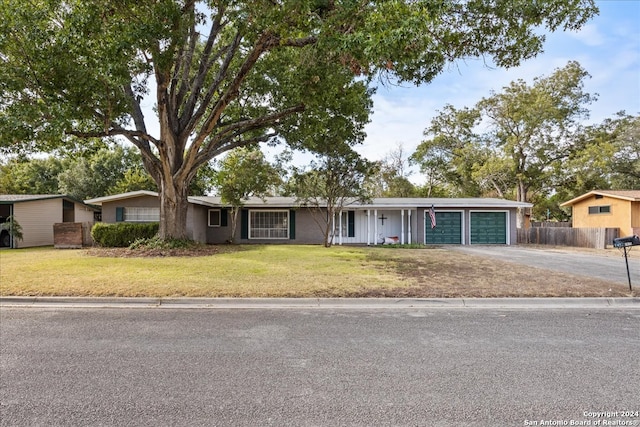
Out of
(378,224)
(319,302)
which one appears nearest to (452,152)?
(378,224)

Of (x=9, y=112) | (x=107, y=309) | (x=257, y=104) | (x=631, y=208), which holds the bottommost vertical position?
(x=107, y=309)

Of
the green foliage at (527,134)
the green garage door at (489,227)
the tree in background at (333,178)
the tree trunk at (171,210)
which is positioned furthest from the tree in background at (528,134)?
the tree trunk at (171,210)

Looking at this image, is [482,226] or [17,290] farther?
[482,226]

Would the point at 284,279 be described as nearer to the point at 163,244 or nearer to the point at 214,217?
the point at 163,244

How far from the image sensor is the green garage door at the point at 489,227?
19484 mm

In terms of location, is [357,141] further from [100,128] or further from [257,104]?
[100,128]

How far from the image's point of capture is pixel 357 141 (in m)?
14.6

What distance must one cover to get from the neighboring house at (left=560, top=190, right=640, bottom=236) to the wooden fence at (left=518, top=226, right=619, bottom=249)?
1.80m

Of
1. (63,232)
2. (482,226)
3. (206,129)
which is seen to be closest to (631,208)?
(482,226)

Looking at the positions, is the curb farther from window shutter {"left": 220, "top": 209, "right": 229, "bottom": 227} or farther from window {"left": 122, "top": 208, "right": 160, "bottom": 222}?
window shutter {"left": 220, "top": 209, "right": 229, "bottom": 227}

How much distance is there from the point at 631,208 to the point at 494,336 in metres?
21.4

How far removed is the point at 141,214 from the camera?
1755 centimetres

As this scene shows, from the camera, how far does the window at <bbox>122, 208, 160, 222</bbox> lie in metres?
17.5

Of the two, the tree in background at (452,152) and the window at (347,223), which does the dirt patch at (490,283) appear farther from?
the tree in background at (452,152)
